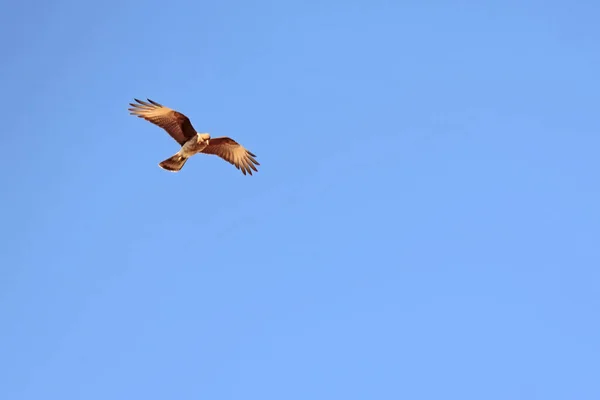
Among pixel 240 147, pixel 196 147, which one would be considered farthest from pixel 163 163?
pixel 240 147

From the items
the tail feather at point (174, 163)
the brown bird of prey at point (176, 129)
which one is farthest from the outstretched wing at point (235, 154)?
the tail feather at point (174, 163)

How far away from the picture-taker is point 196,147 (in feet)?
115

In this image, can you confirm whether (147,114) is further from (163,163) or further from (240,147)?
(240,147)

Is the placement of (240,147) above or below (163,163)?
above

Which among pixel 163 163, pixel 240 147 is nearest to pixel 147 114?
pixel 163 163

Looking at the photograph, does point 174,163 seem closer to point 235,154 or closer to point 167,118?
point 167,118

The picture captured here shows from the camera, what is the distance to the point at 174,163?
3519 centimetres

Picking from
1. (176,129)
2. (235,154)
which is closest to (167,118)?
(176,129)

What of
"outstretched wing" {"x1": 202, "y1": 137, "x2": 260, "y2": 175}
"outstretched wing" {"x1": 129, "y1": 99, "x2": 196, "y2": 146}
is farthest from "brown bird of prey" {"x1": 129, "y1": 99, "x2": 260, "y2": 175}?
"outstretched wing" {"x1": 202, "y1": 137, "x2": 260, "y2": 175}

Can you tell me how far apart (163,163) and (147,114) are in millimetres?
1888

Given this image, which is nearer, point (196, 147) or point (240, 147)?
point (196, 147)

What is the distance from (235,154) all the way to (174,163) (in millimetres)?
3730

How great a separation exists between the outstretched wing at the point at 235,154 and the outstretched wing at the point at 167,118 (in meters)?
2.78

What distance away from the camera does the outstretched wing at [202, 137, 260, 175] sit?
37938mm
